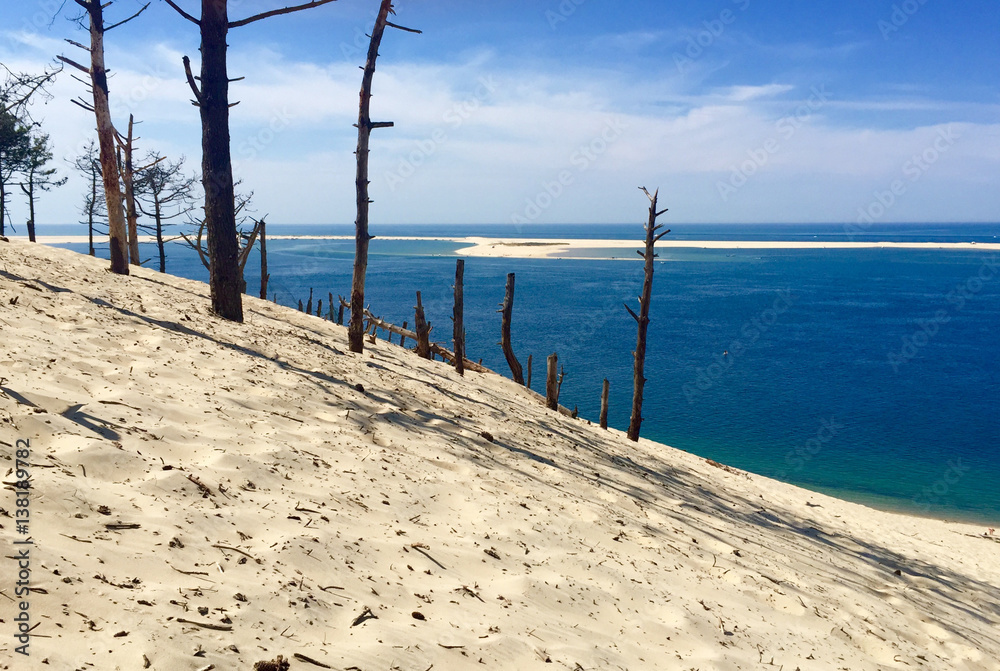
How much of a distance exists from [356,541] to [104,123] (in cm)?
1204

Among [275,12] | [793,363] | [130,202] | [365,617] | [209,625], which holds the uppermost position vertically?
[275,12]

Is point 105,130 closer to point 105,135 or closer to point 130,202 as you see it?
point 105,135

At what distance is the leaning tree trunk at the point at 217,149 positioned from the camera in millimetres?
9141

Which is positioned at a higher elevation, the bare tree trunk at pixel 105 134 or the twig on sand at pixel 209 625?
the bare tree trunk at pixel 105 134

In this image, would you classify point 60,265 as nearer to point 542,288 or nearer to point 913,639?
point 913,639

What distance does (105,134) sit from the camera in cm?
1212

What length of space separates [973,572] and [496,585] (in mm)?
10522

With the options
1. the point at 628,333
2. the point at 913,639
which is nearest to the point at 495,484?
the point at 913,639

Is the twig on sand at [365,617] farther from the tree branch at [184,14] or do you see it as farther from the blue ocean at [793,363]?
the blue ocean at [793,363]

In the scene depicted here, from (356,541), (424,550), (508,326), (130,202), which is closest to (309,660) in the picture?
(356,541)

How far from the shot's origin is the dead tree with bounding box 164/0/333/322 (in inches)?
359

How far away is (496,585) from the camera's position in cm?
411

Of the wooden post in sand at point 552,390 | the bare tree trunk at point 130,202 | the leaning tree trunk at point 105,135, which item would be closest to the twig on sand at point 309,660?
the leaning tree trunk at point 105,135

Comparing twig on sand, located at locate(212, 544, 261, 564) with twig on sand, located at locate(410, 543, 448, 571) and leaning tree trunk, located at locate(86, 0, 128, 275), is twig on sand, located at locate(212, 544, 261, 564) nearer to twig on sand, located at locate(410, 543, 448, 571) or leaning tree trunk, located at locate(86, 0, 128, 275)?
twig on sand, located at locate(410, 543, 448, 571)
